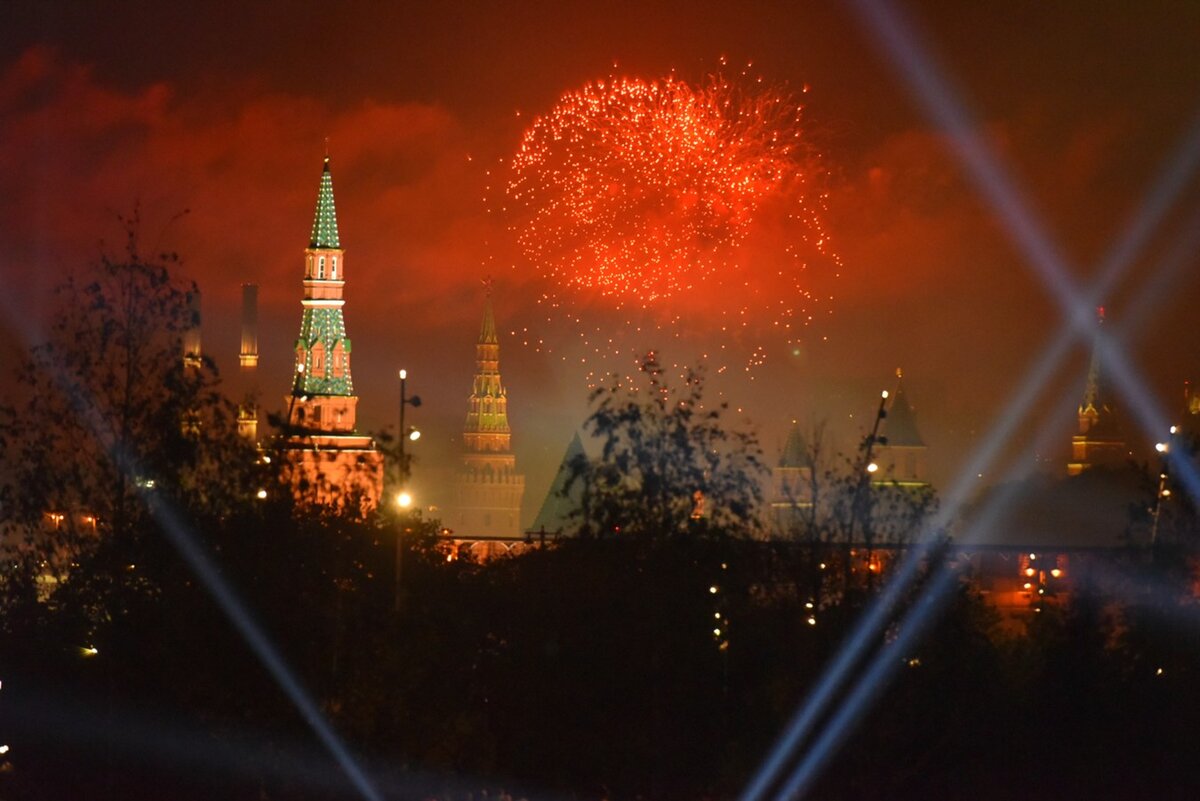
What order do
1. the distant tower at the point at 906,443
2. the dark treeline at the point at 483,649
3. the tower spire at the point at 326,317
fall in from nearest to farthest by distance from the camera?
the dark treeline at the point at 483,649
the tower spire at the point at 326,317
the distant tower at the point at 906,443

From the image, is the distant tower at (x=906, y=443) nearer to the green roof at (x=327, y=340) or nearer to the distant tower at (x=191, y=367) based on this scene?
the green roof at (x=327, y=340)

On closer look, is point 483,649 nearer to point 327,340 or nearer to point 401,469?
point 401,469

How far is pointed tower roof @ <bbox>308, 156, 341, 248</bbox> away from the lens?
111312mm

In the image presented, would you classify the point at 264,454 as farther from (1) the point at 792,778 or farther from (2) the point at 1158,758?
(2) the point at 1158,758

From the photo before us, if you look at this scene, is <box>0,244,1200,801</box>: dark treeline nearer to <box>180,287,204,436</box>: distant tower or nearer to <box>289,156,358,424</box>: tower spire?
<box>180,287,204,436</box>: distant tower

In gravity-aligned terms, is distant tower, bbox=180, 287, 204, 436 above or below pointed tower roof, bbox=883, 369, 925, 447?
below

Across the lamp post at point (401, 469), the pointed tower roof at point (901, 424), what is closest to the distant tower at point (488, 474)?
the pointed tower roof at point (901, 424)

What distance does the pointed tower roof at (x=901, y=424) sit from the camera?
135000mm

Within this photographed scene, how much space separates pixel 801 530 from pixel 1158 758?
19.9 feet

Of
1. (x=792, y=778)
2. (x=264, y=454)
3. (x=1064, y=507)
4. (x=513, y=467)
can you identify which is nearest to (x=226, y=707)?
(x=264, y=454)

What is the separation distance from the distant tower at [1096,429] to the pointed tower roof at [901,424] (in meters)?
9.83

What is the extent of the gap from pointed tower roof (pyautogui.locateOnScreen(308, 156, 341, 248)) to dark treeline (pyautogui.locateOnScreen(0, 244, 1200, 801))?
7440 cm

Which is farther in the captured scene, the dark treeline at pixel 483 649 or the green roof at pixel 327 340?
the green roof at pixel 327 340

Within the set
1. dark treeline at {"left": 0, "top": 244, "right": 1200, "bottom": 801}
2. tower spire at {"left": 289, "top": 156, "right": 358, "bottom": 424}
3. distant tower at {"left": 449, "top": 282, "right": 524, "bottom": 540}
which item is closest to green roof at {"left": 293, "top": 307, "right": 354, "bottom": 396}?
tower spire at {"left": 289, "top": 156, "right": 358, "bottom": 424}
